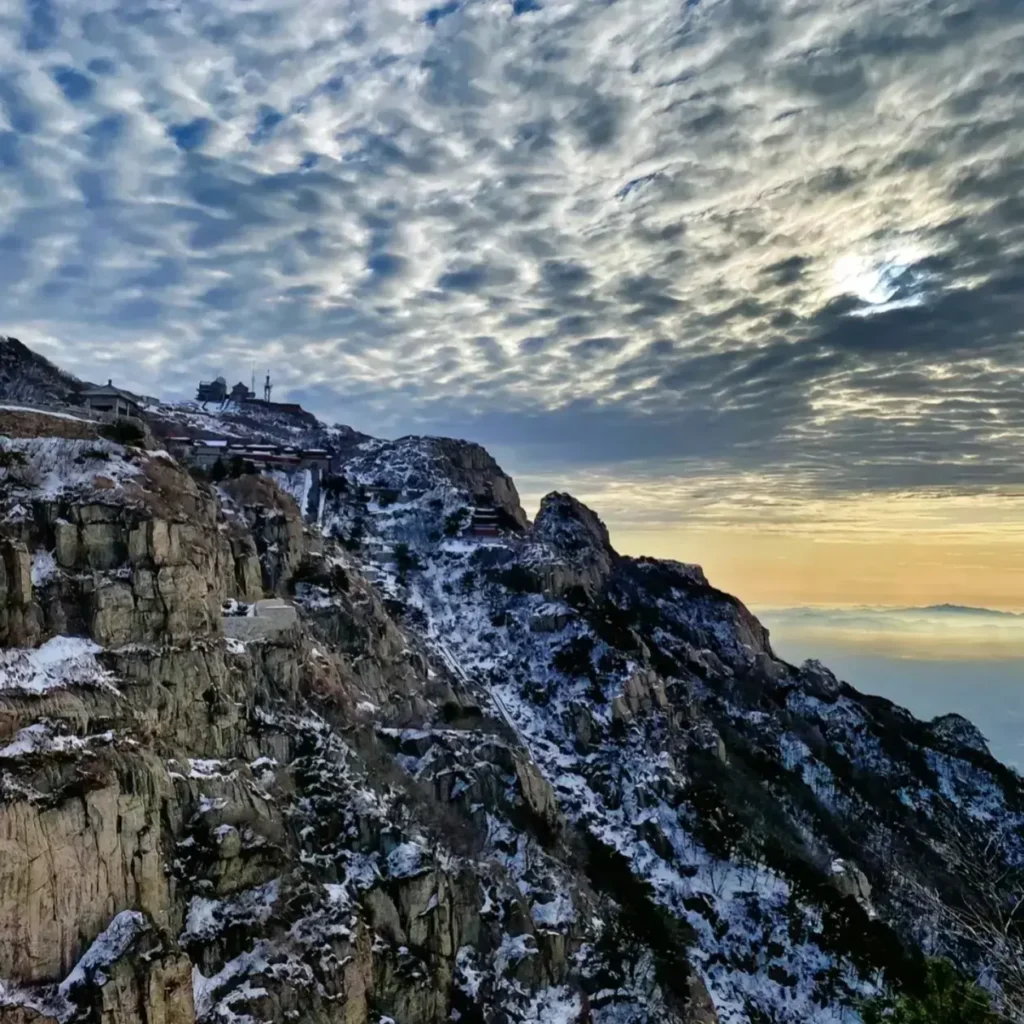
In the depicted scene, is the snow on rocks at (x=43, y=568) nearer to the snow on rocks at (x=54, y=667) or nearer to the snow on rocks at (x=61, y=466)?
the snow on rocks at (x=54, y=667)

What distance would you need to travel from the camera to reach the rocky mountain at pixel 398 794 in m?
30.0

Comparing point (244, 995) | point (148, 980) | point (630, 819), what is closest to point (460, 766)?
point (630, 819)

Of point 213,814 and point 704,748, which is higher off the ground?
point 213,814

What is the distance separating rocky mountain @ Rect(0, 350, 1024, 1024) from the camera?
29994mm

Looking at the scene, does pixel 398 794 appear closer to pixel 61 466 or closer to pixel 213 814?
pixel 213 814

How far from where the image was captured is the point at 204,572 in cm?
4534

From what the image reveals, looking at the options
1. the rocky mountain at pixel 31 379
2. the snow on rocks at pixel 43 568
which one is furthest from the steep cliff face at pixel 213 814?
the rocky mountain at pixel 31 379

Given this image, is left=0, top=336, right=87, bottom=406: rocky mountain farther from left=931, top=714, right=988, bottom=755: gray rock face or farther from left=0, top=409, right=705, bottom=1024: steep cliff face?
left=931, top=714, right=988, bottom=755: gray rock face

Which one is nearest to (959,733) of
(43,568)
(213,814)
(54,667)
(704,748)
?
(704,748)

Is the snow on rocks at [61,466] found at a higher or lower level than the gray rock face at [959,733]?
higher

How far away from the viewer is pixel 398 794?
50.4 meters

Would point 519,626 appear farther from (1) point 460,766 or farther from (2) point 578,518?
(2) point 578,518

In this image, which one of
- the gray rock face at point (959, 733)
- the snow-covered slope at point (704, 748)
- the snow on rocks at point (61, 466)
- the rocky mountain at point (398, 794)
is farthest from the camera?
the gray rock face at point (959, 733)

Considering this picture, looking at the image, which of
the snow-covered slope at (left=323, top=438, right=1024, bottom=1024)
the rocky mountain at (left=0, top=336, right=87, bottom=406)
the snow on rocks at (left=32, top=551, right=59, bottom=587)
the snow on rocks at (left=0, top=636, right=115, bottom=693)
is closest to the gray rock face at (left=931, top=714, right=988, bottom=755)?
the snow-covered slope at (left=323, top=438, right=1024, bottom=1024)
